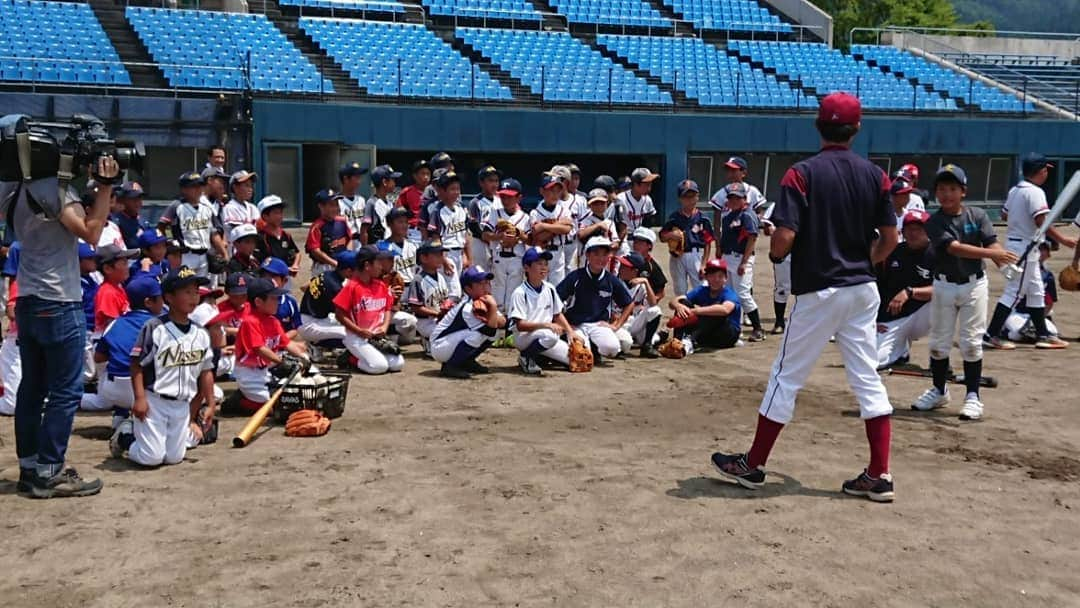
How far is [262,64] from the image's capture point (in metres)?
25.3

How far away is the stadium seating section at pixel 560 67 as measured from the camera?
27.7 metres

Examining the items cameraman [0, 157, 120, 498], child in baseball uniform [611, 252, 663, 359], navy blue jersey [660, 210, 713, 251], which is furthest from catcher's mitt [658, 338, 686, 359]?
cameraman [0, 157, 120, 498]

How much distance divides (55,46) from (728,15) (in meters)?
20.5

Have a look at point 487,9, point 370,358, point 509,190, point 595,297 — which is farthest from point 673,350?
point 487,9

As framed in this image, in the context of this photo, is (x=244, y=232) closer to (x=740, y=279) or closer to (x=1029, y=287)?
(x=740, y=279)

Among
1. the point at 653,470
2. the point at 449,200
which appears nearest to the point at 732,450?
the point at 653,470

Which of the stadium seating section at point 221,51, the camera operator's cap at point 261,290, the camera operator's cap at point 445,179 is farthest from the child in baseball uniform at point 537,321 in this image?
the stadium seating section at point 221,51

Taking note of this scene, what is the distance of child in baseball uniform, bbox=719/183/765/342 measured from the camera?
12242mm

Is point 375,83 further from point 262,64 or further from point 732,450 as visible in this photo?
point 732,450

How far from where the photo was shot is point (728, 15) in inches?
1368

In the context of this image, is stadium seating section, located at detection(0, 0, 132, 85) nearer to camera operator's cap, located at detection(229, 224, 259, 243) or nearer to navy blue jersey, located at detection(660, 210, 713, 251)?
camera operator's cap, located at detection(229, 224, 259, 243)

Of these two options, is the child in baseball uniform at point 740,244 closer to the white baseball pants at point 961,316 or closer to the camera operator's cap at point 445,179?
the camera operator's cap at point 445,179

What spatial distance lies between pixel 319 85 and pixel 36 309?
20024 millimetres

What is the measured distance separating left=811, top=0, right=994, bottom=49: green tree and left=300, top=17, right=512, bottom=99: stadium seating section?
1204 inches
